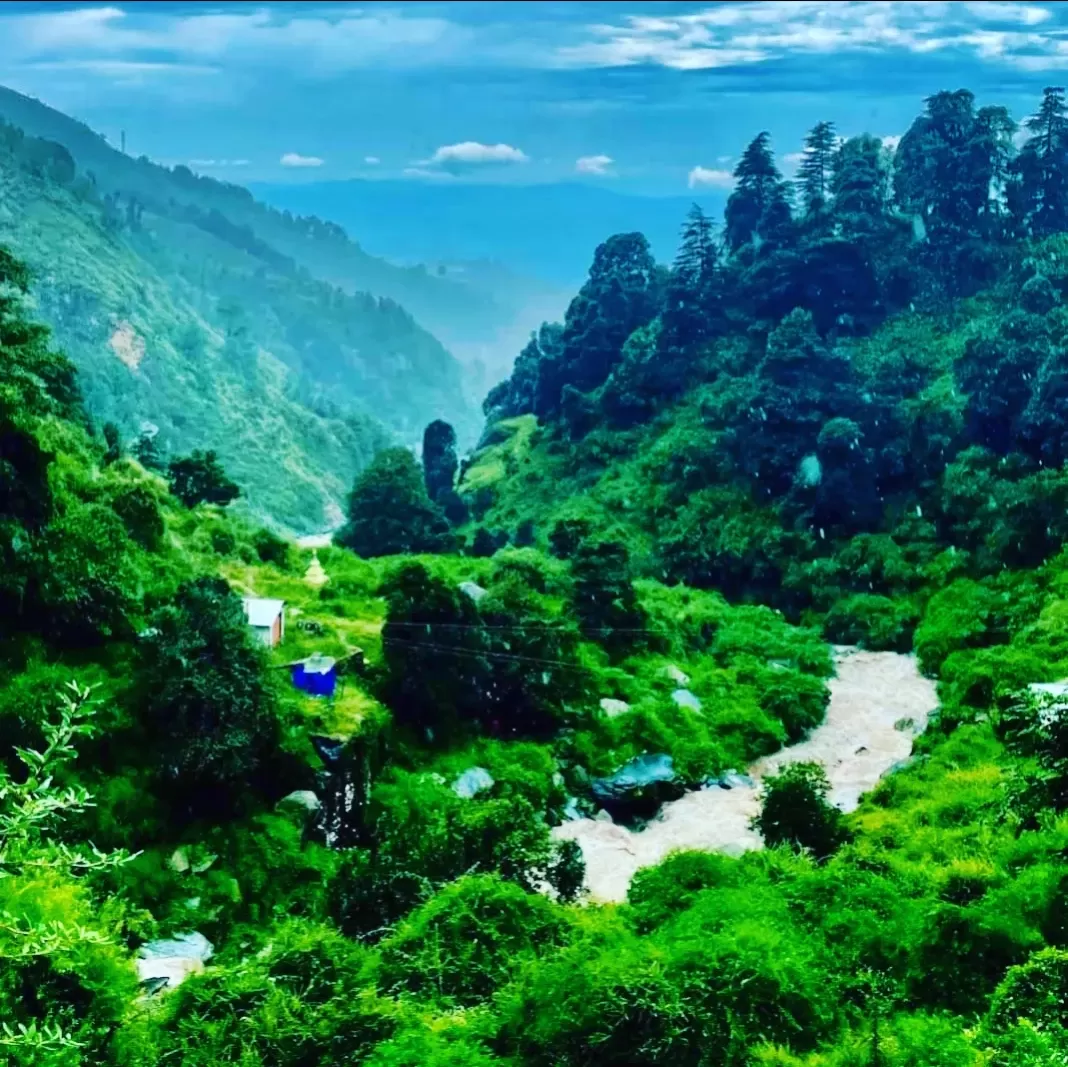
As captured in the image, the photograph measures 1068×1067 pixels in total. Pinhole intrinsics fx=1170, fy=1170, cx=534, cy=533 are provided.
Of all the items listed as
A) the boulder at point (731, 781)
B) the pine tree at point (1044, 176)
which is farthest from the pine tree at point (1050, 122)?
the boulder at point (731, 781)

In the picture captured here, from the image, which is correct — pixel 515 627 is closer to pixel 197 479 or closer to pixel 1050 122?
pixel 197 479

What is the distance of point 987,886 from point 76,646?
640 inches

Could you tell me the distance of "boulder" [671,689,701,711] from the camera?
29.3 m

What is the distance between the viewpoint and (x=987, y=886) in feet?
39.9

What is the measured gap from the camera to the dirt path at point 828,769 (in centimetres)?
2216

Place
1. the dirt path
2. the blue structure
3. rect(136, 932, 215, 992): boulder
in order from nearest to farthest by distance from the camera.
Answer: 1. rect(136, 932, 215, 992): boulder
2. the dirt path
3. the blue structure

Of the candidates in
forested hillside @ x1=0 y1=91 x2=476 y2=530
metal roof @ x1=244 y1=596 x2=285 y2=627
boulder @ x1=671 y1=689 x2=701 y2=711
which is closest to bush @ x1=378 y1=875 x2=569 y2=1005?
metal roof @ x1=244 y1=596 x2=285 y2=627

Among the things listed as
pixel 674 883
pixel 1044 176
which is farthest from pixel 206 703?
pixel 1044 176

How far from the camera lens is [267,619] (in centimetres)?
2405

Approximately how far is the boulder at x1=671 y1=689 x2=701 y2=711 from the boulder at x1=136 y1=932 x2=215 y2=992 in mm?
14620

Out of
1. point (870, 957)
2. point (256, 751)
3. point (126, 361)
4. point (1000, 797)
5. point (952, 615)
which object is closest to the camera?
point (870, 957)

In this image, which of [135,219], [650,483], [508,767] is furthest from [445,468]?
[135,219]

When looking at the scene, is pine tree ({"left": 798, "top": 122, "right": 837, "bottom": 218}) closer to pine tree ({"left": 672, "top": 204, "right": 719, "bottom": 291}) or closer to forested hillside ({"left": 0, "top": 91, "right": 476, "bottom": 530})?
pine tree ({"left": 672, "top": 204, "right": 719, "bottom": 291})

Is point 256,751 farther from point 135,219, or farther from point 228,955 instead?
point 135,219
